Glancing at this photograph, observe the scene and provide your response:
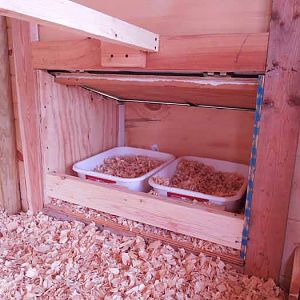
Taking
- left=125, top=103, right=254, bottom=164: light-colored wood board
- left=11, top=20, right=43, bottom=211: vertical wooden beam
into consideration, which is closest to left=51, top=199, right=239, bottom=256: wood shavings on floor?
left=11, top=20, right=43, bottom=211: vertical wooden beam

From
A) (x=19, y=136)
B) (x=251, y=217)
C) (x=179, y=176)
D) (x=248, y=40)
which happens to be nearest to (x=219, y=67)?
(x=248, y=40)

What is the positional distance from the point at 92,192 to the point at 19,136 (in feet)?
1.58

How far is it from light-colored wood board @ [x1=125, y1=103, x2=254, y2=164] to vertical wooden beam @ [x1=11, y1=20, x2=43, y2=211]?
52 centimetres

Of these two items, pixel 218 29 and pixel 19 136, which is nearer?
pixel 218 29

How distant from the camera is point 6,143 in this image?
1371 mm

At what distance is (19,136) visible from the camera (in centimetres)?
139

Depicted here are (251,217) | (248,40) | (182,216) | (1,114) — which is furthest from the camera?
(1,114)

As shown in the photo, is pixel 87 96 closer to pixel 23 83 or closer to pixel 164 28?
pixel 23 83

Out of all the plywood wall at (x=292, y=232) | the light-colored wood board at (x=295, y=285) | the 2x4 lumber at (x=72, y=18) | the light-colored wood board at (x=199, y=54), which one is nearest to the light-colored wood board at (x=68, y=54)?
the light-colored wood board at (x=199, y=54)

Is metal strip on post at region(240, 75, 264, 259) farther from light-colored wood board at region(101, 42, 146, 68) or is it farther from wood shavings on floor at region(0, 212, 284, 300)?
light-colored wood board at region(101, 42, 146, 68)

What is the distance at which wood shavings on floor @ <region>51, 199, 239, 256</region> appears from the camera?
1.00 m

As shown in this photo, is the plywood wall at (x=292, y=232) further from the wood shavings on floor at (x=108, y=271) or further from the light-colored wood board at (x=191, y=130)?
the light-colored wood board at (x=191, y=130)

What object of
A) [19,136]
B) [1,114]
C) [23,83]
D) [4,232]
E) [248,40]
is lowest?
[4,232]

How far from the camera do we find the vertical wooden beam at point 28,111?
1178 millimetres
